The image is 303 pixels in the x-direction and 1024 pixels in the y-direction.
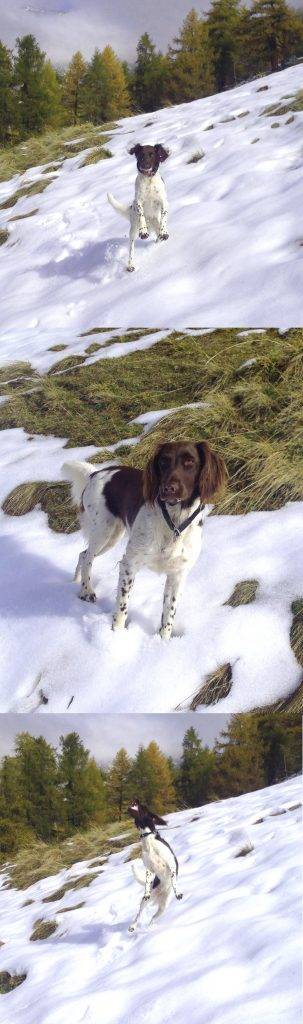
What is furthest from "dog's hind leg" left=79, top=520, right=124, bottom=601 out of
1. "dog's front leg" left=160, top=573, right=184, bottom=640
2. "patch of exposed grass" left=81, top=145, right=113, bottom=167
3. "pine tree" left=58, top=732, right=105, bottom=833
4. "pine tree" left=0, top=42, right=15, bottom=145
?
"pine tree" left=0, top=42, right=15, bottom=145

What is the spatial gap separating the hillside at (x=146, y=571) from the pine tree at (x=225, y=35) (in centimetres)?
802

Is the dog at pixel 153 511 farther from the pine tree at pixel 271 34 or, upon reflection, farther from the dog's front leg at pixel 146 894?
the pine tree at pixel 271 34

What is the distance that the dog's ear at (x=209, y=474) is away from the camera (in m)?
3.49

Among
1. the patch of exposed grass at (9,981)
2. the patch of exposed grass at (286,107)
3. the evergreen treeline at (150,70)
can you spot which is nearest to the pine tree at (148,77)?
the evergreen treeline at (150,70)

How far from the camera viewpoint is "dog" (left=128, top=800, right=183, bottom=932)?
4922 millimetres

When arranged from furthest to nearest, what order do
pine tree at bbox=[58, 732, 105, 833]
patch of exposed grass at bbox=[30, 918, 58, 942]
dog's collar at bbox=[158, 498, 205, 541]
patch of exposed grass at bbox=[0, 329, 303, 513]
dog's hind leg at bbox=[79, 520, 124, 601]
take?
patch of exposed grass at bbox=[30, 918, 58, 942], patch of exposed grass at bbox=[0, 329, 303, 513], pine tree at bbox=[58, 732, 105, 833], dog's hind leg at bbox=[79, 520, 124, 601], dog's collar at bbox=[158, 498, 205, 541]

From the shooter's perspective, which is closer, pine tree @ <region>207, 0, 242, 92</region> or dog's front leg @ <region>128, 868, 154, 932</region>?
dog's front leg @ <region>128, 868, 154, 932</region>

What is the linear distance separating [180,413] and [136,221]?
3.34 metres

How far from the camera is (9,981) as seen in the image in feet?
15.9

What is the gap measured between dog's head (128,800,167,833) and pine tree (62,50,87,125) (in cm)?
1246

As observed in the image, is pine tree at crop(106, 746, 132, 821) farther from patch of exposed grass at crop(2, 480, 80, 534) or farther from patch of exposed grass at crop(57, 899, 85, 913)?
patch of exposed grass at crop(2, 480, 80, 534)

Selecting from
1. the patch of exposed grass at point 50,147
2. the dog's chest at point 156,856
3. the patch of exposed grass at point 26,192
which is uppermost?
the patch of exposed grass at point 50,147

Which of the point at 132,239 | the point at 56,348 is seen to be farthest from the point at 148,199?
the point at 56,348

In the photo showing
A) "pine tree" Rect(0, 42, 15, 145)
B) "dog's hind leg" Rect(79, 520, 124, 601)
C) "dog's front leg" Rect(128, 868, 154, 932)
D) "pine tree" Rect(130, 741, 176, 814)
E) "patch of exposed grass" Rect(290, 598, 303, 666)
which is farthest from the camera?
"pine tree" Rect(0, 42, 15, 145)
